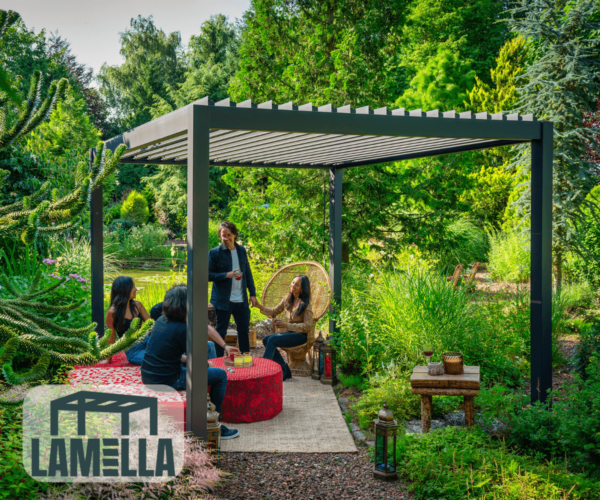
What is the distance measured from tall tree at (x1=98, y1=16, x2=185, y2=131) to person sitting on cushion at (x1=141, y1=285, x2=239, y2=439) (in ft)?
96.6

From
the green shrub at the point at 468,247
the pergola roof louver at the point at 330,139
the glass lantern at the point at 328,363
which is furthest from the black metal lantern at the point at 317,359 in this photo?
the green shrub at the point at 468,247

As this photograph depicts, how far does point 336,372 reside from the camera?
243 inches

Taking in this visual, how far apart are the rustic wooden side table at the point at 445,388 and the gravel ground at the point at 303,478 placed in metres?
0.64

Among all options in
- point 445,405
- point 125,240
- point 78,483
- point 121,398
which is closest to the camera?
point 78,483

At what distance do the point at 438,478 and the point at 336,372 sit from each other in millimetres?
2816

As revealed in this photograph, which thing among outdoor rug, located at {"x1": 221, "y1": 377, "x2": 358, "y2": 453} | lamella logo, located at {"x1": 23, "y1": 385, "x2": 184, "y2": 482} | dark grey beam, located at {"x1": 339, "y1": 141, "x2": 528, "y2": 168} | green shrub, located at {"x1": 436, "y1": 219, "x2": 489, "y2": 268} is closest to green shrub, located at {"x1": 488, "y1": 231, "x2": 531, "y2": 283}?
green shrub, located at {"x1": 436, "y1": 219, "x2": 489, "y2": 268}

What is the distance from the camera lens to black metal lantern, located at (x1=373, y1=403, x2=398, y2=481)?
3.63 meters

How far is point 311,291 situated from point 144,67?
28.2 m

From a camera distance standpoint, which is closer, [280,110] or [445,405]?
[280,110]

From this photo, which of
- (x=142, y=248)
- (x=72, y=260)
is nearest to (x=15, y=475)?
(x=72, y=260)

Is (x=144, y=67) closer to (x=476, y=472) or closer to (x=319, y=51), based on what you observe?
(x=319, y=51)

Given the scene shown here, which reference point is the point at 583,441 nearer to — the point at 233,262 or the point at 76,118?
the point at 233,262

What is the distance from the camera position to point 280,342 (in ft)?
19.5

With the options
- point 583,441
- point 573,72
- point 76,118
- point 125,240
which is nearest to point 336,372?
point 583,441
